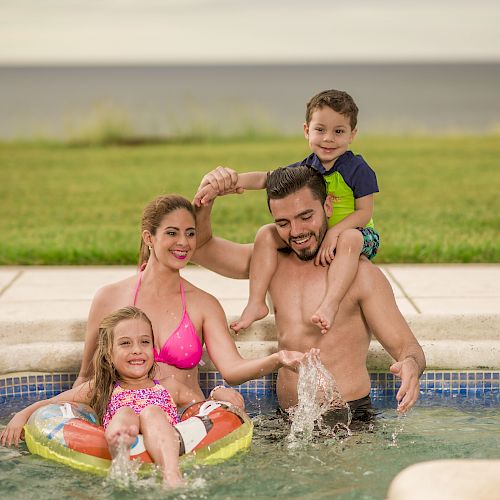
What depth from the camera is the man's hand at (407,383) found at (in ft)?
12.8

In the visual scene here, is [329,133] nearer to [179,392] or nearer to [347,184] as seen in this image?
[347,184]

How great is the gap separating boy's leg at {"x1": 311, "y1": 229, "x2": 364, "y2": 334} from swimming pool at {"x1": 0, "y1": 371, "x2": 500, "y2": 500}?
0.54 metres

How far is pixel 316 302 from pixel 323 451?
2.19 feet

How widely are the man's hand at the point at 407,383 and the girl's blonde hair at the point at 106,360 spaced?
1.02 m

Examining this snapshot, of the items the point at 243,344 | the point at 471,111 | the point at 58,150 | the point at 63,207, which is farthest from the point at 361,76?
the point at 243,344

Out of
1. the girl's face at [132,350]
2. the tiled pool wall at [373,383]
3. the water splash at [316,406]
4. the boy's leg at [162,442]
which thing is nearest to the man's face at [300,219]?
the water splash at [316,406]

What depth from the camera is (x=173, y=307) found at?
4.41 meters

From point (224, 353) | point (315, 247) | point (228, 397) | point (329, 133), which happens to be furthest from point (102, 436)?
point (329, 133)

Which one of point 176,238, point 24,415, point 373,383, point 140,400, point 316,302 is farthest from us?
point 373,383

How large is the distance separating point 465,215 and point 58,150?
837 cm

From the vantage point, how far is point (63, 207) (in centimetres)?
1004

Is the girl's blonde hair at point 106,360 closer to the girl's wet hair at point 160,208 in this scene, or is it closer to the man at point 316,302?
the girl's wet hair at point 160,208

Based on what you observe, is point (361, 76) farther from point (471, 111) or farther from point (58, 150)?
point (58, 150)

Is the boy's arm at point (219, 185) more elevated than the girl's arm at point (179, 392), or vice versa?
the boy's arm at point (219, 185)
